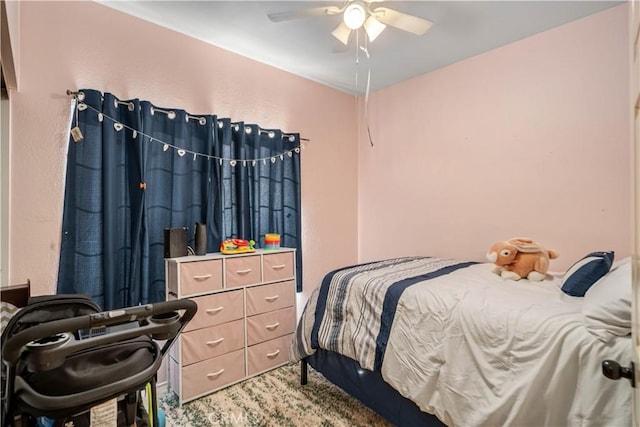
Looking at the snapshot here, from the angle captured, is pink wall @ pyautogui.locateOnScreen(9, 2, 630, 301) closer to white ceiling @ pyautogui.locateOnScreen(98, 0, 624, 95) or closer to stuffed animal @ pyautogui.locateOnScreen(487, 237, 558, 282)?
white ceiling @ pyautogui.locateOnScreen(98, 0, 624, 95)

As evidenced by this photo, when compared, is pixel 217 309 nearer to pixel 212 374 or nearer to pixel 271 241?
pixel 212 374

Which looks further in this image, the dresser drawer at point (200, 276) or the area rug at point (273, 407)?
the dresser drawer at point (200, 276)

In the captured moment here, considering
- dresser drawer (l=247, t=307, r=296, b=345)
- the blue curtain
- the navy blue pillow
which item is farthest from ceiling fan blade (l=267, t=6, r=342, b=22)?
dresser drawer (l=247, t=307, r=296, b=345)

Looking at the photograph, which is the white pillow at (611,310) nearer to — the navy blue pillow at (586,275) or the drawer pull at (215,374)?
the navy blue pillow at (586,275)

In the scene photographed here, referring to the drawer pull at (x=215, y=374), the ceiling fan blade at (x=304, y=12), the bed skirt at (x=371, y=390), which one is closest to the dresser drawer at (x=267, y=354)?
the drawer pull at (x=215, y=374)

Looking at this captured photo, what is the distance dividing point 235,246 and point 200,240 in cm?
27

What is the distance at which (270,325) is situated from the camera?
2.53m

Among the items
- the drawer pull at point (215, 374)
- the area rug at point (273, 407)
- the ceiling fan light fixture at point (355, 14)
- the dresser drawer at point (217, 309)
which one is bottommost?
the area rug at point (273, 407)

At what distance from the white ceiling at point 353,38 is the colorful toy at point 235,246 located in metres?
1.59

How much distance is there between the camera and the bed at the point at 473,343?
3.84 feet

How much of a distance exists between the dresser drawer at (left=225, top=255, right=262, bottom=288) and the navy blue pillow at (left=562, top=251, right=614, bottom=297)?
1.95 metres

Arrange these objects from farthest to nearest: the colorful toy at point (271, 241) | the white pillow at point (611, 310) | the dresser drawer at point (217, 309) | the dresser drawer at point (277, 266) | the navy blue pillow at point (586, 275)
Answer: the colorful toy at point (271, 241) → the dresser drawer at point (277, 266) → the dresser drawer at point (217, 309) → the navy blue pillow at point (586, 275) → the white pillow at point (611, 310)

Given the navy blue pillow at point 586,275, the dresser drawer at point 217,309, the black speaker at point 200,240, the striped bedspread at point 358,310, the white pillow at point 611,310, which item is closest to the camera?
the white pillow at point 611,310

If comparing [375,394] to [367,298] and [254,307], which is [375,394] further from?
[254,307]
